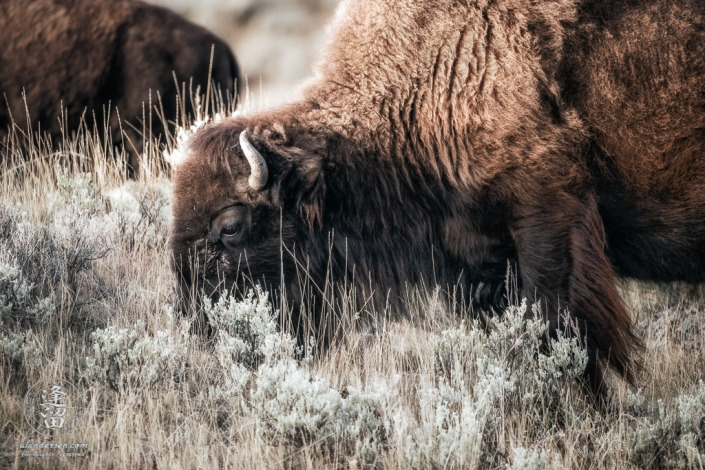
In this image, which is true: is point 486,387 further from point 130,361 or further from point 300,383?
point 130,361

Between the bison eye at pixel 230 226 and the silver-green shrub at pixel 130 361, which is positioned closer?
the silver-green shrub at pixel 130 361

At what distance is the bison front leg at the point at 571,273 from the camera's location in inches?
143

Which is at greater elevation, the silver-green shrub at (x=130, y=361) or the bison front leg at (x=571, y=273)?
the bison front leg at (x=571, y=273)

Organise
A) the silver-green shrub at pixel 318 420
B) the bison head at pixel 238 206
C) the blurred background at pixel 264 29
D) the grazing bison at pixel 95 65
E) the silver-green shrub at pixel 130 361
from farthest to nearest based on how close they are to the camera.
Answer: the blurred background at pixel 264 29
the grazing bison at pixel 95 65
the bison head at pixel 238 206
the silver-green shrub at pixel 130 361
the silver-green shrub at pixel 318 420

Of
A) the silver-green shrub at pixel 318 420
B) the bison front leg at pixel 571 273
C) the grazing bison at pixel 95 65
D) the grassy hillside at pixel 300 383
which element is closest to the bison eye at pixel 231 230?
the grassy hillside at pixel 300 383

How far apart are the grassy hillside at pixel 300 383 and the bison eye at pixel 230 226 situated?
340 mm

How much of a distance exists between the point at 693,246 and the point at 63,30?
18.4 ft

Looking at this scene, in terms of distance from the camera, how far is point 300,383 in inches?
115

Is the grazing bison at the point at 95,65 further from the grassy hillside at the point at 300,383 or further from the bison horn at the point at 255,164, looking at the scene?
the bison horn at the point at 255,164

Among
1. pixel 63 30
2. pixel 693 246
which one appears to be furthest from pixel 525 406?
pixel 63 30

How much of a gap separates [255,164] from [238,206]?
0.95 feet

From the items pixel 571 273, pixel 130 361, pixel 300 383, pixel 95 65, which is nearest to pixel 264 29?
pixel 95 65

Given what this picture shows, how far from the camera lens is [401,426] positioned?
2.97 m

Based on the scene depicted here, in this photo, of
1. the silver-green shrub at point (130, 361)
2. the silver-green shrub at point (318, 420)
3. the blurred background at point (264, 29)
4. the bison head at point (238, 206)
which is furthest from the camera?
the blurred background at point (264, 29)
